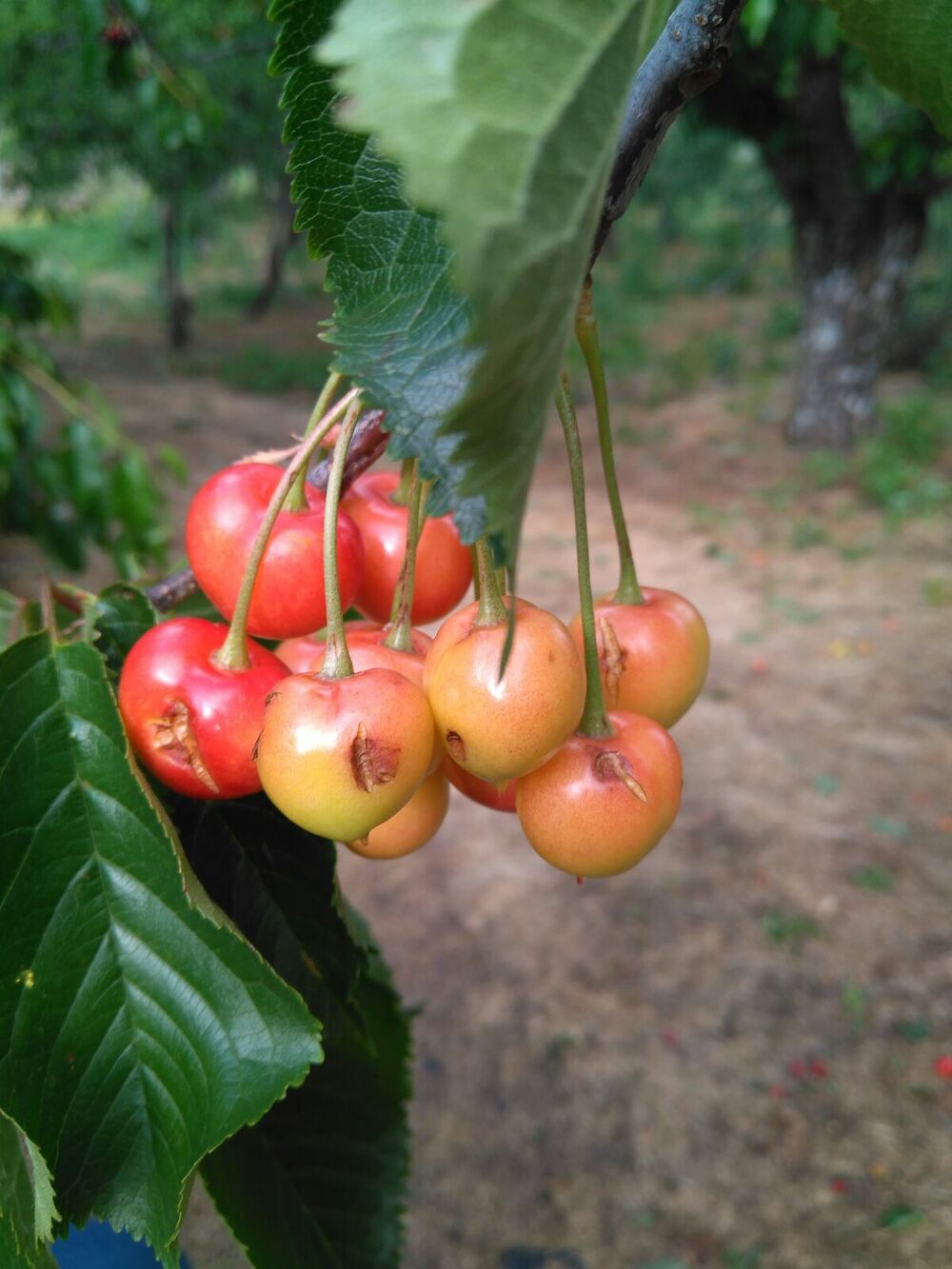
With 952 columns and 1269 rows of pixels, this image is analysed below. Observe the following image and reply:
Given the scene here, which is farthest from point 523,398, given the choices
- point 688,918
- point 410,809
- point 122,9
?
point 688,918

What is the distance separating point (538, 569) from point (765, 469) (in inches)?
94.8

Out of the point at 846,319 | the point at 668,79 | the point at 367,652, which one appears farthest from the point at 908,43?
the point at 846,319

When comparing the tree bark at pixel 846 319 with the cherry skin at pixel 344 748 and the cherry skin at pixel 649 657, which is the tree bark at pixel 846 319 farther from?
the cherry skin at pixel 344 748

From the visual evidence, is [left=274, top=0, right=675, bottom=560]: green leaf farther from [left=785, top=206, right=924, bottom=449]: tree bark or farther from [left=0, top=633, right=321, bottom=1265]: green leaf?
[left=785, top=206, right=924, bottom=449]: tree bark

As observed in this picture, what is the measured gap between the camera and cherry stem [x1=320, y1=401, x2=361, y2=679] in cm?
55

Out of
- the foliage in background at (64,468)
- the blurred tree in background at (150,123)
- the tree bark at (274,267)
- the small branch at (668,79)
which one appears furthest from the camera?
the tree bark at (274,267)

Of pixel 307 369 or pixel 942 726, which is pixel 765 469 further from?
pixel 307 369

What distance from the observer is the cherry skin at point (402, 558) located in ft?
2.25

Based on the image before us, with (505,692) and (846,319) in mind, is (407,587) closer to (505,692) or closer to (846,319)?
(505,692)

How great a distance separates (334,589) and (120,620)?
27cm

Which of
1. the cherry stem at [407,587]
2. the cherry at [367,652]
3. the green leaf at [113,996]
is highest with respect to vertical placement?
the cherry stem at [407,587]

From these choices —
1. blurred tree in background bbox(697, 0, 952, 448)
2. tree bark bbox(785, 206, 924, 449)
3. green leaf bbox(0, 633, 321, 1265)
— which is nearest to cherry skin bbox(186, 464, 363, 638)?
green leaf bbox(0, 633, 321, 1265)

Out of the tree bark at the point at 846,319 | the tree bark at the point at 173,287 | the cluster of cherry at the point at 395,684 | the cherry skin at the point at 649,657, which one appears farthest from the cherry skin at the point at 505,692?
the tree bark at the point at 173,287

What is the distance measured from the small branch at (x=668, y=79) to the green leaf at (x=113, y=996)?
1.42ft
